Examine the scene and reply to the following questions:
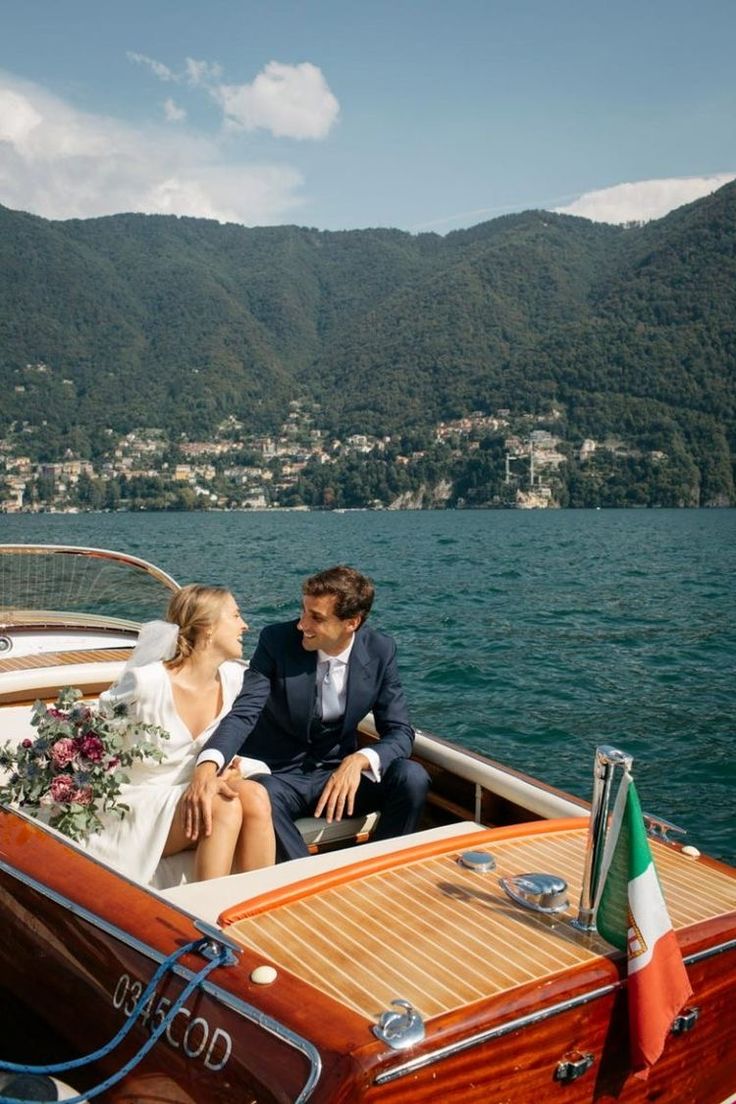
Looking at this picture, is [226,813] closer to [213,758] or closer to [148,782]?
[213,758]

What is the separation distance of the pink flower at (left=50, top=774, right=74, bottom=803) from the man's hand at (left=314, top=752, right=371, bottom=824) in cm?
80

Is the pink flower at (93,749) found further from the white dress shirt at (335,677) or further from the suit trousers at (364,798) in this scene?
the white dress shirt at (335,677)

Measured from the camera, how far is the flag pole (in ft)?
7.61

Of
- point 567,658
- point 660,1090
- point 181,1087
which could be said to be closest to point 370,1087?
point 181,1087

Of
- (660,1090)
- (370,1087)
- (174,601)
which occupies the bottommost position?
(660,1090)

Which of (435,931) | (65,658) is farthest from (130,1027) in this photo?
(65,658)

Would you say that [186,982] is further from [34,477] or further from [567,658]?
[34,477]

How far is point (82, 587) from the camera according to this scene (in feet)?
22.4

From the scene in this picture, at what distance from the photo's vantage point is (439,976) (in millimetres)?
2273

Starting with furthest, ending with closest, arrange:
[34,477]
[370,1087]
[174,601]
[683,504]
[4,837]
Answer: [34,477] → [683,504] → [174,601] → [4,837] → [370,1087]

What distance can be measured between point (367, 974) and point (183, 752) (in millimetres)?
1324

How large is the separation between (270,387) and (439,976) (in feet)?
450

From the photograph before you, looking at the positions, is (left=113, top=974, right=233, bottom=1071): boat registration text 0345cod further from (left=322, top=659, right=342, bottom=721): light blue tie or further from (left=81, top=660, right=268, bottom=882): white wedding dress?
(left=322, top=659, right=342, bottom=721): light blue tie

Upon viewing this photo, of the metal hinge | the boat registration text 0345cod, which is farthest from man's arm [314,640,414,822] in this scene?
the metal hinge
